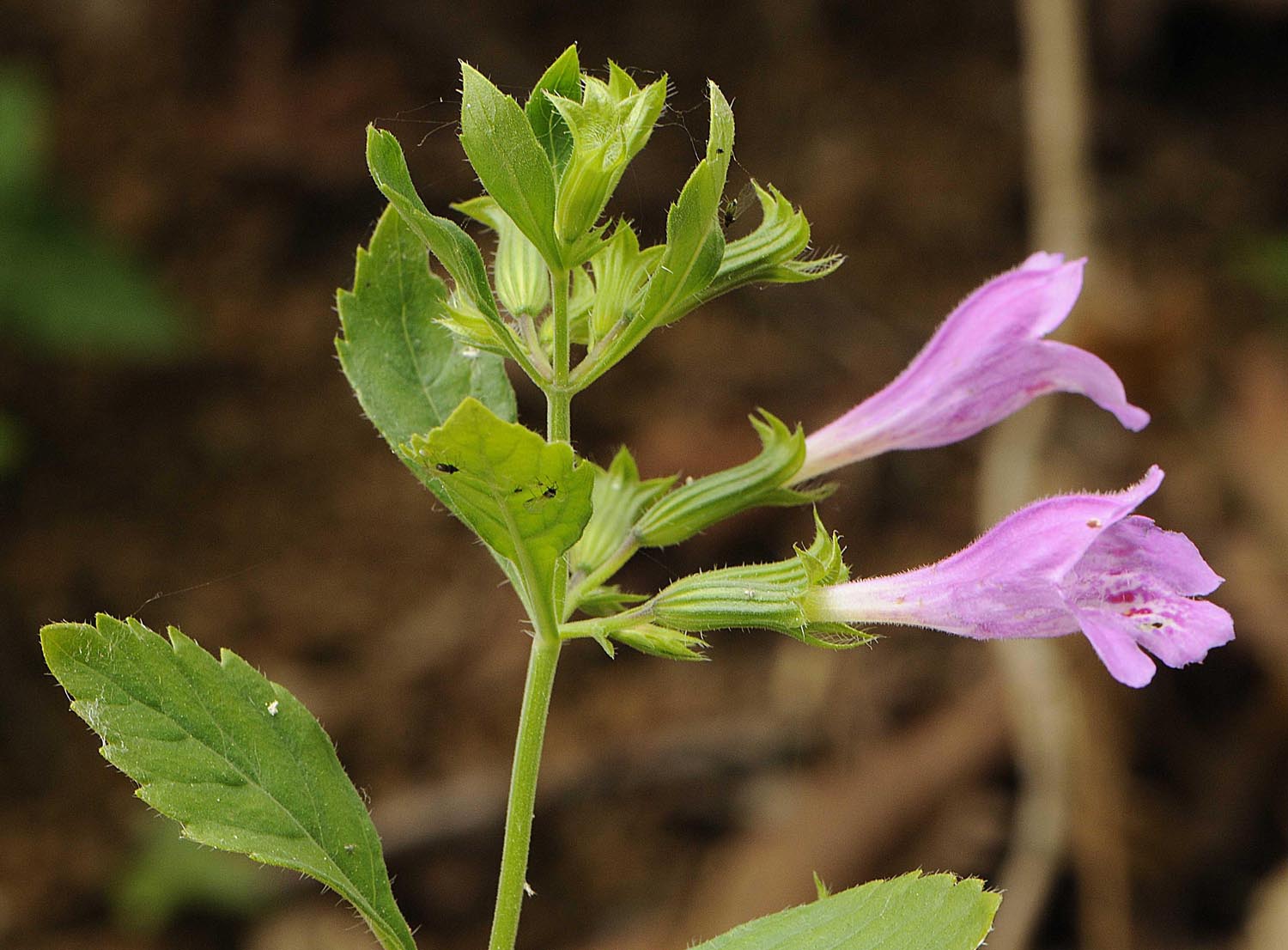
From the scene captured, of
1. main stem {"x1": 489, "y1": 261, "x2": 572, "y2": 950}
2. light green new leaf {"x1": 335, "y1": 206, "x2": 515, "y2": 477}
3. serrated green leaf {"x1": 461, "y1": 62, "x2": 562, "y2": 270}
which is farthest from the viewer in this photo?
light green new leaf {"x1": 335, "y1": 206, "x2": 515, "y2": 477}

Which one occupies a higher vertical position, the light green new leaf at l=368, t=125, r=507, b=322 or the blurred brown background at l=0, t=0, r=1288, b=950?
the light green new leaf at l=368, t=125, r=507, b=322

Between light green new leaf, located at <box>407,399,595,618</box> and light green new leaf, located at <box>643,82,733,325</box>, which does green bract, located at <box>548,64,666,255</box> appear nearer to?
light green new leaf, located at <box>643,82,733,325</box>

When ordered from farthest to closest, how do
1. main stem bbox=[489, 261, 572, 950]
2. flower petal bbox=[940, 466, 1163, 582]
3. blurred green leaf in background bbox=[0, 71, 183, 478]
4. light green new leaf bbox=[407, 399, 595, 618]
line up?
blurred green leaf in background bbox=[0, 71, 183, 478] → main stem bbox=[489, 261, 572, 950] → flower petal bbox=[940, 466, 1163, 582] → light green new leaf bbox=[407, 399, 595, 618]

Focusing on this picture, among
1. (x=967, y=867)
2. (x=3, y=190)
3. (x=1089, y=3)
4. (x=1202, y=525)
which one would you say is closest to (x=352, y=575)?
(x=3, y=190)

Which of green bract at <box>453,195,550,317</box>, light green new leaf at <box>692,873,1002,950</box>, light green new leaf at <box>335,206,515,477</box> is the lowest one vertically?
light green new leaf at <box>692,873,1002,950</box>

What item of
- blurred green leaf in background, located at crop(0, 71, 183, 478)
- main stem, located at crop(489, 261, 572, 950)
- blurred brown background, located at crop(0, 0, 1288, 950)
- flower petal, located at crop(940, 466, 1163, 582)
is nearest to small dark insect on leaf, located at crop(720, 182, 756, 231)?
main stem, located at crop(489, 261, 572, 950)

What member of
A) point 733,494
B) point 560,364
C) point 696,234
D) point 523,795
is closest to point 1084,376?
point 733,494

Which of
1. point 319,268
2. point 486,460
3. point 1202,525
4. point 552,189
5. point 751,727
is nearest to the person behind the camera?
point 486,460

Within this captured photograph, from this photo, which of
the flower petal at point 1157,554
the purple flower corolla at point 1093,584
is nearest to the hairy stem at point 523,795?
the purple flower corolla at point 1093,584

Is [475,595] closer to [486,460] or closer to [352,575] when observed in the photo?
[352,575]
